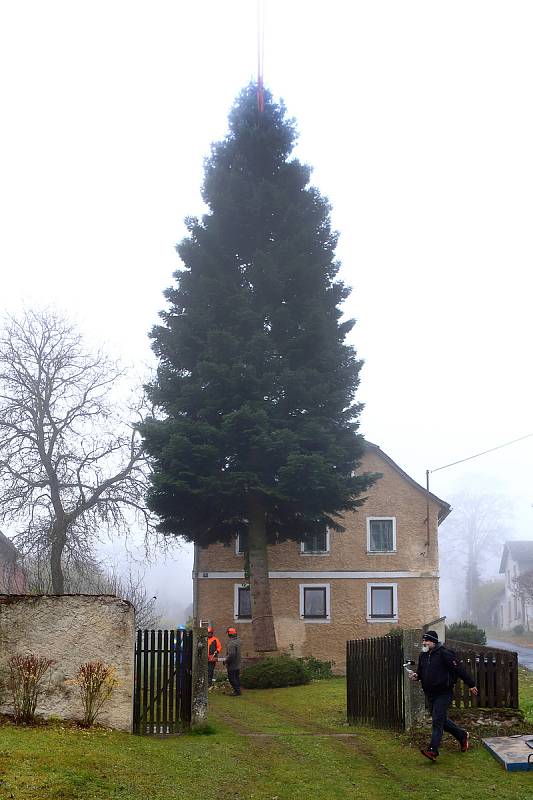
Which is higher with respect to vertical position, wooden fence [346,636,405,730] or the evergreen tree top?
the evergreen tree top

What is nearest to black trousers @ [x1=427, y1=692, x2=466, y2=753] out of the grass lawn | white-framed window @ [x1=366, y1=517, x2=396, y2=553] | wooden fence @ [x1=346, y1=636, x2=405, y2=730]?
the grass lawn

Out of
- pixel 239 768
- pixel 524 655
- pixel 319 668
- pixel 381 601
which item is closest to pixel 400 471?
pixel 381 601

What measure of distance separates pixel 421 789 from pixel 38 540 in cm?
2359

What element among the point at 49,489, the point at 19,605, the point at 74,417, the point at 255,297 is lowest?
the point at 19,605

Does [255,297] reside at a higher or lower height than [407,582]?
higher

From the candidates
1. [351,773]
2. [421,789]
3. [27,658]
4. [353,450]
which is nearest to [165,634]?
[27,658]

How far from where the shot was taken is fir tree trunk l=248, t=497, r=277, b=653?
30062 mm

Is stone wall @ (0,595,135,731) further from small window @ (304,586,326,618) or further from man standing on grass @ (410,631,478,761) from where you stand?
small window @ (304,586,326,618)

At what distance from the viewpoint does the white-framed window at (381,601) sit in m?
37.0

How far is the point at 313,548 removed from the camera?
37.8 meters

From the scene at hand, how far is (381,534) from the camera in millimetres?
38094

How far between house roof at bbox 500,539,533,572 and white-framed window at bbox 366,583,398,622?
4212 cm

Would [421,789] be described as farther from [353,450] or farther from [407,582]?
[407,582]

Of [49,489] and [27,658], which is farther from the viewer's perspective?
[49,489]
